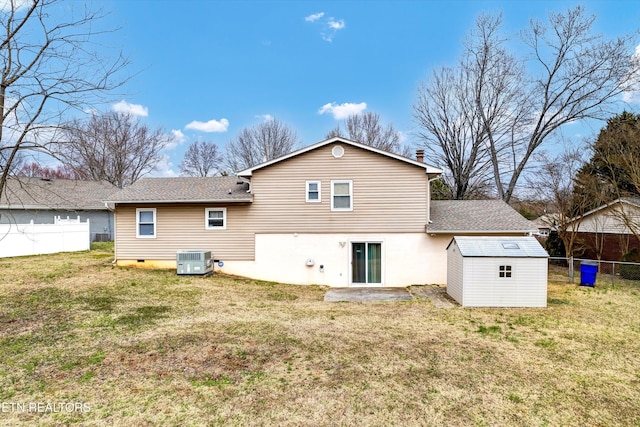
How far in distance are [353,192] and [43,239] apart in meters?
15.9

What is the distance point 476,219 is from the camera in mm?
12828

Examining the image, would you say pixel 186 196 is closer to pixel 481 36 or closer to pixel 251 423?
pixel 251 423

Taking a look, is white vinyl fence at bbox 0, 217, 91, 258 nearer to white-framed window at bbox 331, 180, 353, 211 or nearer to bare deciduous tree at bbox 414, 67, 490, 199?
white-framed window at bbox 331, 180, 353, 211

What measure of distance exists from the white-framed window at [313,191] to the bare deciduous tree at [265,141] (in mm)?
19256

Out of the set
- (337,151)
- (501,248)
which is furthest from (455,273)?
(337,151)

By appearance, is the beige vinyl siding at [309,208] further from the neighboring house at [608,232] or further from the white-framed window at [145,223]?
the neighboring house at [608,232]

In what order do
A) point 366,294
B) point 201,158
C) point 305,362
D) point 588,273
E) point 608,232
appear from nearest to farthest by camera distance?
point 305,362
point 366,294
point 588,273
point 608,232
point 201,158

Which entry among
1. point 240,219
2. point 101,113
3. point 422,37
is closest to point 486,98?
point 422,37

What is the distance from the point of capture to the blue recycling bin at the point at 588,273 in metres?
12.0

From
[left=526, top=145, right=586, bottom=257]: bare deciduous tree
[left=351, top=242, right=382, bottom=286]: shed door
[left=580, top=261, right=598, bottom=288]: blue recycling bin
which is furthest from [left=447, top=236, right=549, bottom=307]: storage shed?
[left=526, top=145, right=586, bottom=257]: bare deciduous tree

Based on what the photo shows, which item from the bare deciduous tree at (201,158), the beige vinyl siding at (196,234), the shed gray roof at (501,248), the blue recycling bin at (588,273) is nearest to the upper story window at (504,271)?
the shed gray roof at (501,248)

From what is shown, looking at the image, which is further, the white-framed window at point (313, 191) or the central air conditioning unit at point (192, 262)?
the white-framed window at point (313, 191)

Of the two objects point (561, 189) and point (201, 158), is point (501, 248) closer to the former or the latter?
point (561, 189)

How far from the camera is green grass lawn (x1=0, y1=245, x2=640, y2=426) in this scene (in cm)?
403
